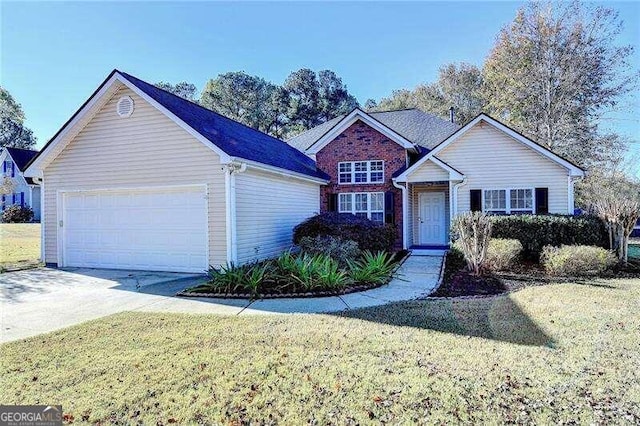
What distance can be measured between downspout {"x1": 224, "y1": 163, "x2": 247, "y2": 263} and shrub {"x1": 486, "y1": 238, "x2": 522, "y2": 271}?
23.1 ft

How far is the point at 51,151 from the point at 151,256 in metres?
4.71

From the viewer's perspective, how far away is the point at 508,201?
47.1ft

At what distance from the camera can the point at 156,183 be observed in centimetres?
1117

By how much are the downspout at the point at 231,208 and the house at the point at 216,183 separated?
28 mm

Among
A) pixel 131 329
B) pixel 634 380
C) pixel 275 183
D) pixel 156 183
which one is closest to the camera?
pixel 634 380

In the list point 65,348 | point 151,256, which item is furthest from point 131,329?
point 151,256

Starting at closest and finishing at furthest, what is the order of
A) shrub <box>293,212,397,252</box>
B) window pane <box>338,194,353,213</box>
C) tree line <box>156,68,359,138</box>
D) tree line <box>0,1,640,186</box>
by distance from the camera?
shrub <box>293,212,397,252</box> < window pane <box>338,194,353,213</box> < tree line <box>0,1,640,186</box> < tree line <box>156,68,359,138</box>

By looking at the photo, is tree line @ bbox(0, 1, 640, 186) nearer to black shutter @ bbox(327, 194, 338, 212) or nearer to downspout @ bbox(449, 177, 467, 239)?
downspout @ bbox(449, 177, 467, 239)

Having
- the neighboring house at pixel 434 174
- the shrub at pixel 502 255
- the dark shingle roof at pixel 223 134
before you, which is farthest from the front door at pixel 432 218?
the shrub at pixel 502 255

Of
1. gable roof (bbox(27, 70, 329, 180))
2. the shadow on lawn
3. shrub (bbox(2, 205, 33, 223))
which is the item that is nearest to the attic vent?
gable roof (bbox(27, 70, 329, 180))

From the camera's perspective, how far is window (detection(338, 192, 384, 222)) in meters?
16.3

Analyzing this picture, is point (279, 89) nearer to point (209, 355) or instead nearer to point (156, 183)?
Answer: point (156, 183)

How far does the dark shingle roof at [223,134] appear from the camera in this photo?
10784 millimetres

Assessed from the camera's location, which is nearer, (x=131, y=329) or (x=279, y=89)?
(x=131, y=329)
